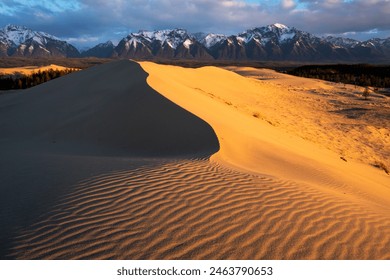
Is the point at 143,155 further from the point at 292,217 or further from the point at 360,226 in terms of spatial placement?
the point at 360,226

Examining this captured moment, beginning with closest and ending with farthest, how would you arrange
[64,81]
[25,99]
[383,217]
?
[383,217], [25,99], [64,81]

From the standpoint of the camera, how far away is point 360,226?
420 centimetres

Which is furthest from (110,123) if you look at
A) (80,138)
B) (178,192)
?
(178,192)

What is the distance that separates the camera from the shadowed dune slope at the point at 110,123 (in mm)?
8484

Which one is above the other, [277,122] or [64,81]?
[64,81]

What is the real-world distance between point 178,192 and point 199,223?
0.89m

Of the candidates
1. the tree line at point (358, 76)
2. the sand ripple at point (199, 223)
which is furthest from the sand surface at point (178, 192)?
the tree line at point (358, 76)

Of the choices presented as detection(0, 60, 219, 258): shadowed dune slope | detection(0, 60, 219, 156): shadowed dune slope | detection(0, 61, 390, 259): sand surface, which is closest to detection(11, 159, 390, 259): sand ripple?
detection(0, 61, 390, 259): sand surface

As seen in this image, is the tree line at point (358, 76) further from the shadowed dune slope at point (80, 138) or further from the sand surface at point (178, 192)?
the sand surface at point (178, 192)

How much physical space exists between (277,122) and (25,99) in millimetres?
11805

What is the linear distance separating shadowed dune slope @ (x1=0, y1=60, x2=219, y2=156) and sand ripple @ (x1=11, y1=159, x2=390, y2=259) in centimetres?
274

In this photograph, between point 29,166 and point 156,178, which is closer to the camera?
point 156,178
